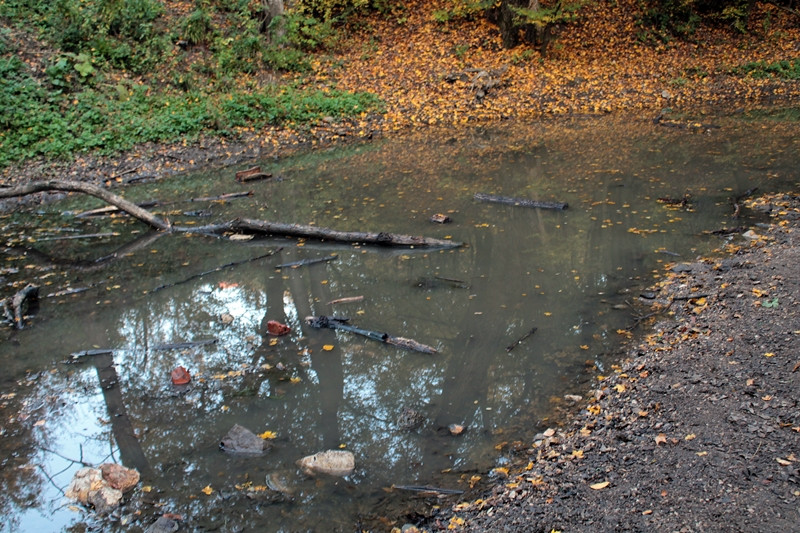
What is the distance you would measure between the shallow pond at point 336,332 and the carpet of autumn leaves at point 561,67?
499cm

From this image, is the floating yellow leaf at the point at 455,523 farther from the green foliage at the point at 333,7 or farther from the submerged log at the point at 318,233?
the green foliage at the point at 333,7

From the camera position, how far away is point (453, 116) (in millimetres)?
17094

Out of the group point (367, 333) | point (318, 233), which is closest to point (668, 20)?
point (318, 233)

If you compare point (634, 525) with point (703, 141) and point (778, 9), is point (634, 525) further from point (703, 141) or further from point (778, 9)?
point (778, 9)

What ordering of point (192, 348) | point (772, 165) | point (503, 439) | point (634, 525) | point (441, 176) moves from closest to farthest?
1. point (634, 525)
2. point (503, 439)
3. point (192, 348)
4. point (772, 165)
5. point (441, 176)

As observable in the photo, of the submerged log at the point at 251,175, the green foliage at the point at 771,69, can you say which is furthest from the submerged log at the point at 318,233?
the green foliage at the point at 771,69

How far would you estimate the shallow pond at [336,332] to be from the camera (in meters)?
4.80

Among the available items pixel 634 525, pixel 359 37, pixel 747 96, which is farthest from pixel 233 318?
pixel 747 96

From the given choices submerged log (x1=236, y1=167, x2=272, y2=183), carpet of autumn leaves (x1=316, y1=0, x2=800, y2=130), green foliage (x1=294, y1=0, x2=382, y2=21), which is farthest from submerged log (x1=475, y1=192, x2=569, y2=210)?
green foliage (x1=294, y1=0, x2=382, y2=21)

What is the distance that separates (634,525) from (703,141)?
12467 millimetres

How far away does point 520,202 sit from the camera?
10.5 metres

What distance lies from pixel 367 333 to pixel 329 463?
2114 mm

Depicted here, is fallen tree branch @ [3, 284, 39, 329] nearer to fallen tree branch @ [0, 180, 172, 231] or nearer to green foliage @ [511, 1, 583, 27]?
fallen tree branch @ [0, 180, 172, 231]

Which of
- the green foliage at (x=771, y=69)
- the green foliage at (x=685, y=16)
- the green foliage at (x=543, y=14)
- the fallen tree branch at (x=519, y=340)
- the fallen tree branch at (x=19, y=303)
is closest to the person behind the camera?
the fallen tree branch at (x=519, y=340)
